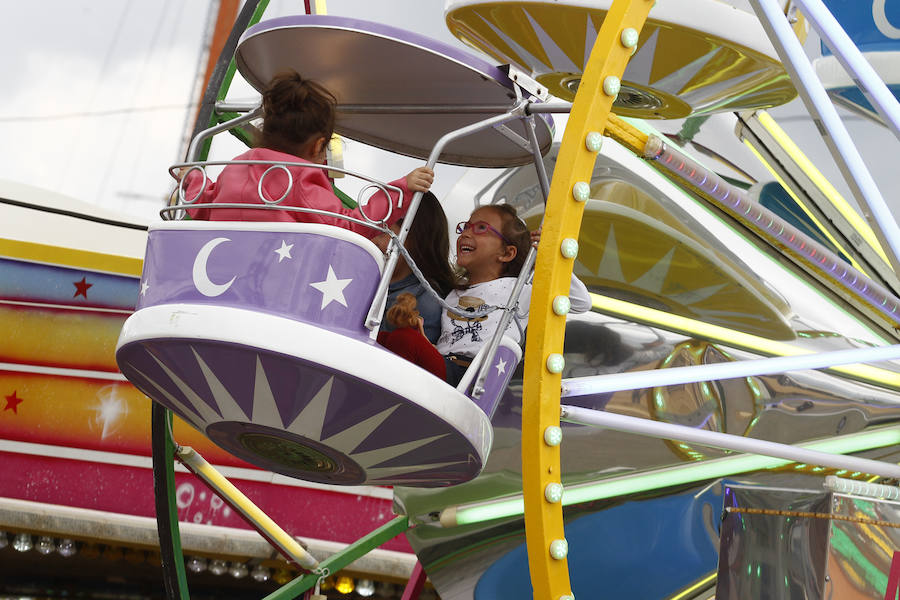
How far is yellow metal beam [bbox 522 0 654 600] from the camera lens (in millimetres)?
2014

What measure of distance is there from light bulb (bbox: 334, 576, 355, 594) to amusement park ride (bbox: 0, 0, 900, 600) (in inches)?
6.5

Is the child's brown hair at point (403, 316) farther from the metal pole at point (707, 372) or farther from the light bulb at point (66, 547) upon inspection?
the light bulb at point (66, 547)

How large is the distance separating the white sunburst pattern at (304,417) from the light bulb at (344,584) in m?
2.73

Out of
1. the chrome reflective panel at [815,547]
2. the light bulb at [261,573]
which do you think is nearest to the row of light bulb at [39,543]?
the light bulb at [261,573]

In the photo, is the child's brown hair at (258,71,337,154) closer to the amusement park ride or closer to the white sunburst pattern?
the amusement park ride

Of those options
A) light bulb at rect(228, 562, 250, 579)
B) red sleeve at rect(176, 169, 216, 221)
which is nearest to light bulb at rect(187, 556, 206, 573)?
light bulb at rect(228, 562, 250, 579)

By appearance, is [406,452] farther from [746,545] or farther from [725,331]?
[725,331]

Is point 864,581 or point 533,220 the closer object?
point 864,581

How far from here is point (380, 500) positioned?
5.58 metres

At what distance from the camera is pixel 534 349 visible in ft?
6.66

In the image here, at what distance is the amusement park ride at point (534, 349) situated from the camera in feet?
6.93

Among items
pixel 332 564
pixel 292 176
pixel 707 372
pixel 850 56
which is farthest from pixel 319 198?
pixel 332 564

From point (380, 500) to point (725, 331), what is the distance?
2.34m

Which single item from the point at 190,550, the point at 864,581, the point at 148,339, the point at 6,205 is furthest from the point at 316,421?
the point at 6,205
